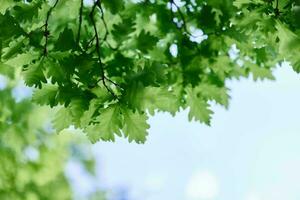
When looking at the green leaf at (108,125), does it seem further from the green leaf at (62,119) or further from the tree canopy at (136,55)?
the green leaf at (62,119)

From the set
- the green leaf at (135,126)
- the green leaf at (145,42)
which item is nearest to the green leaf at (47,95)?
the green leaf at (135,126)

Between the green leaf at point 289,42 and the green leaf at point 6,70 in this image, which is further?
the green leaf at point 6,70

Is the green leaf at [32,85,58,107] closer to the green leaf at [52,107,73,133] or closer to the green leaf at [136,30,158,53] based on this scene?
the green leaf at [52,107,73,133]

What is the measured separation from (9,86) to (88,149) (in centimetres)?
363

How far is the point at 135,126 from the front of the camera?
7.06 feet

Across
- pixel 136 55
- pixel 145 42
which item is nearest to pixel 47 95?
pixel 145 42

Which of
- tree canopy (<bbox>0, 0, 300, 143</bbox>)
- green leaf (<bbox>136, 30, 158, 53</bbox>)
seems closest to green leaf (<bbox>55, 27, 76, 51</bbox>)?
tree canopy (<bbox>0, 0, 300, 143</bbox>)

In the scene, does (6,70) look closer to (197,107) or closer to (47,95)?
(47,95)

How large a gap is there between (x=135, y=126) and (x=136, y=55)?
3.14 ft

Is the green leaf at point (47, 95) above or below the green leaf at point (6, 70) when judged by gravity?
below

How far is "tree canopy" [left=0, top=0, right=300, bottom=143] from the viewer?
2.15 meters

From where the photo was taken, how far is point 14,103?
14.0 feet

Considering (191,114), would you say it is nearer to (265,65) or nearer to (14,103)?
(265,65)

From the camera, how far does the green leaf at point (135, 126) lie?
2.13 meters
